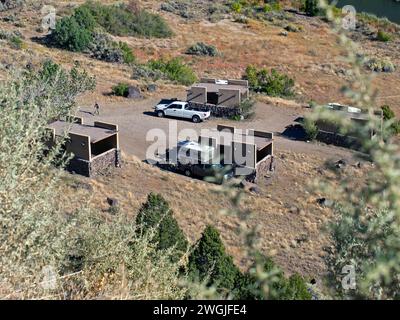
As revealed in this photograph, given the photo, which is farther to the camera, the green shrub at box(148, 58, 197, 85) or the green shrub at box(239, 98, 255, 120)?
the green shrub at box(148, 58, 197, 85)

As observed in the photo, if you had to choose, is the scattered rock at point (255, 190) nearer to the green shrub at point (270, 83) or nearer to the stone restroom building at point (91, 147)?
the stone restroom building at point (91, 147)

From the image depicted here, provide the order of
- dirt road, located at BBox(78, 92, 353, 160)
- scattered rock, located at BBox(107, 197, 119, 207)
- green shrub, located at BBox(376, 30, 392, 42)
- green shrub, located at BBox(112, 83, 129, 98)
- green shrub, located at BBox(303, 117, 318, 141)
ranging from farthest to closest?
green shrub, located at BBox(376, 30, 392, 42) → green shrub, located at BBox(112, 83, 129, 98) → green shrub, located at BBox(303, 117, 318, 141) → dirt road, located at BBox(78, 92, 353, 160) → scattered rock, located at BBox(107, 197, 119, 207)

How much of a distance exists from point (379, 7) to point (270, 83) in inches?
1500

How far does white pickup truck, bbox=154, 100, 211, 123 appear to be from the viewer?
29828 millimetres

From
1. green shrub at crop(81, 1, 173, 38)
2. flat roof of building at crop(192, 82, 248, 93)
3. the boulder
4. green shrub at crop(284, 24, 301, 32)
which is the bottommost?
the boulder

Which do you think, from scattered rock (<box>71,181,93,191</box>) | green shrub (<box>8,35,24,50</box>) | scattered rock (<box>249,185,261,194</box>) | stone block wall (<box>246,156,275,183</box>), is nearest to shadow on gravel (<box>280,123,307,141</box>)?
stone block wall (<box>246,156,275,183</box>)

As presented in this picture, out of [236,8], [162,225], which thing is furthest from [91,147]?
[236,8]

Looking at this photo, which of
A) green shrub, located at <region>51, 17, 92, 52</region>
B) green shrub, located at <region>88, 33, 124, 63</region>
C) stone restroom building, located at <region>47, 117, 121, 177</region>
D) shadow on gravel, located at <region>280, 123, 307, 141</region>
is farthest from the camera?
green shrub, located at <region>51, 17, 92, 52</region>

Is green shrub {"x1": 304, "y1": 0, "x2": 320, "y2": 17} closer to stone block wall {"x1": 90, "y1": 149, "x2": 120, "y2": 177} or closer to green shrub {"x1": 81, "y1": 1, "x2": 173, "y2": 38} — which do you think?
green shrub {"x1": 81, "y1": 1, "x2": 173, "y2": 38}

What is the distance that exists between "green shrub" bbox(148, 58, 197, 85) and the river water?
31.0 m

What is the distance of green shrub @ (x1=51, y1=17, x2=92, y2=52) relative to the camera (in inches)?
1585

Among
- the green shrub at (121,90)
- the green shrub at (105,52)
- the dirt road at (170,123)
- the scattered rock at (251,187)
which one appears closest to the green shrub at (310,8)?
the green shrub at (105,52)

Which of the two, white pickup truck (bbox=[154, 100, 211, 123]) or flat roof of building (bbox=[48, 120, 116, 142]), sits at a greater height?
flat roof of building (bbox=[48, 120, 116, 142])
